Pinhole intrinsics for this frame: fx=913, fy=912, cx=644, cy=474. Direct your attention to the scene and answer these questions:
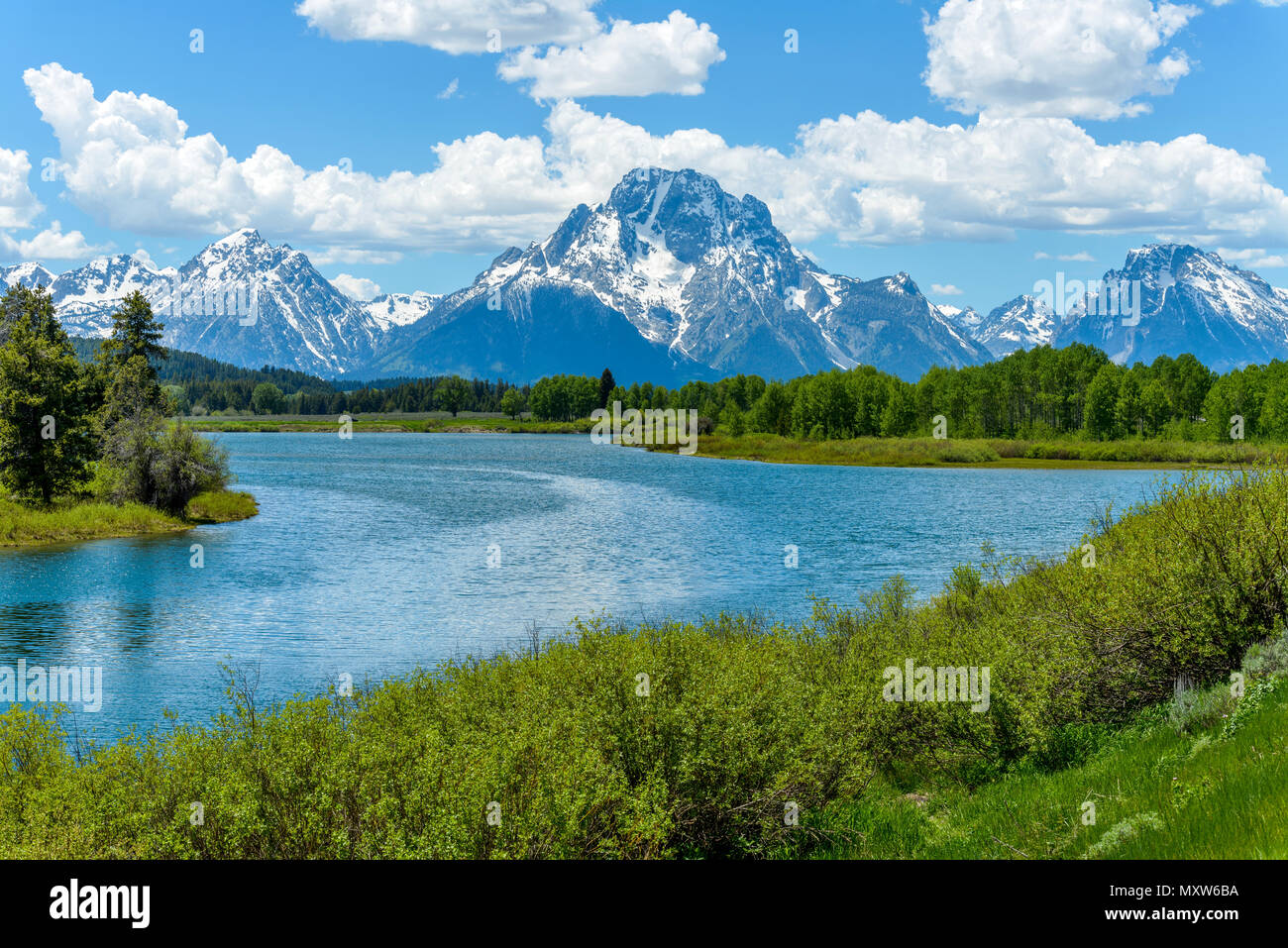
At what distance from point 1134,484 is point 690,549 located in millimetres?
80677

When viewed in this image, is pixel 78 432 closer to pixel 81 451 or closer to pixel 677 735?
pixel 81 451

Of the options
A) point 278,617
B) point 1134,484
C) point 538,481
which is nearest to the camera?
point 278,617

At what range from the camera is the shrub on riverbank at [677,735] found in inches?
526

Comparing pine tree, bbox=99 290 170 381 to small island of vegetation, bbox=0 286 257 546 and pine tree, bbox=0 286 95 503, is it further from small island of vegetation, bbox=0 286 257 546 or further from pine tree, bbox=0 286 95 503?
pine tree, bbox=0 286 95 503

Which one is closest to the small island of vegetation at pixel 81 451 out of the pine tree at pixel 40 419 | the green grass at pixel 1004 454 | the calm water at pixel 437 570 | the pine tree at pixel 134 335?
the pine tree at pixel 40 419

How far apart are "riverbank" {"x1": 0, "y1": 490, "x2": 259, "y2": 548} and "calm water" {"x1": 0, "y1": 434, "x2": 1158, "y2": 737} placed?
2873mm

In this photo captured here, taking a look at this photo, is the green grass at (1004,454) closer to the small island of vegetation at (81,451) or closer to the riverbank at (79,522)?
the small island of vegetation at (81,451)

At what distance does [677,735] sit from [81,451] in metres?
71.7

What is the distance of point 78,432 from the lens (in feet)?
235

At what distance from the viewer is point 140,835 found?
1325 centimetres

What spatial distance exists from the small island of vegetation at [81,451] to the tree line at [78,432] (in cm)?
8

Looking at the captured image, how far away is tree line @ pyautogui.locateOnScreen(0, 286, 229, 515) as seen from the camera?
224 feet
